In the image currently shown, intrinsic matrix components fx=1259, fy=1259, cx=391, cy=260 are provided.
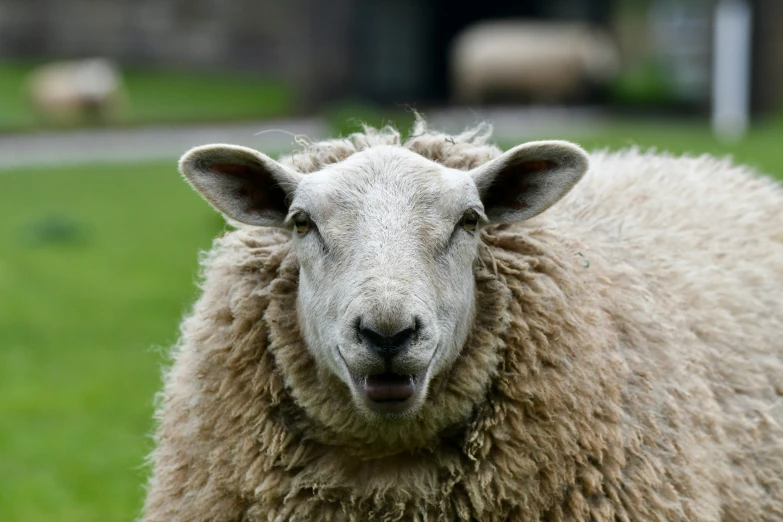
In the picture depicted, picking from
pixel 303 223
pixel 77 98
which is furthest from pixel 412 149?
pixel 77 98

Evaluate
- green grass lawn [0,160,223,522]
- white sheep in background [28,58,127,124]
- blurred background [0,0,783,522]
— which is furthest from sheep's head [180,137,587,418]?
white sheep in background [28,58,127,124]

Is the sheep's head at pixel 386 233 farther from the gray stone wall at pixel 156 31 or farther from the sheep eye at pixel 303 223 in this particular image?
the gray stone wall at pixel 156 31

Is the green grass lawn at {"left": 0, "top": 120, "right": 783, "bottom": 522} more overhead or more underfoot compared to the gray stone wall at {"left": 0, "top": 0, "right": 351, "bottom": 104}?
more overhead

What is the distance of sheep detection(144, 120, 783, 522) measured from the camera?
3611 mm

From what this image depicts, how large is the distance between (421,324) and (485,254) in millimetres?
642

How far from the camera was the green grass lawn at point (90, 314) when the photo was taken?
20.7 ft

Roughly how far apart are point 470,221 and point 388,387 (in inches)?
24.5

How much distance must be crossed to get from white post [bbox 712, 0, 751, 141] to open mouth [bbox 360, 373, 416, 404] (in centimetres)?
1631

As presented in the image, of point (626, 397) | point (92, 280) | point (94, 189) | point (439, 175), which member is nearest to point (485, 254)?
point (439, 175)

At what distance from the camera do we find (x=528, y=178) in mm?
3877

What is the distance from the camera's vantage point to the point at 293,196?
3.87m

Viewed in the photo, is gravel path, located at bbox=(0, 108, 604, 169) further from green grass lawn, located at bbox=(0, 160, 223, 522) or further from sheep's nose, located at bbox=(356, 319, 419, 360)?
sheep's nose, located at bbox=(356, 319, 419, 360)

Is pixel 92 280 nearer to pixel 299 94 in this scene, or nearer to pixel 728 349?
pixel 728 349

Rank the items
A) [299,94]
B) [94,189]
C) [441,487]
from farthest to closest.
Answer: [299,94] → [94,189] → [441,487]
